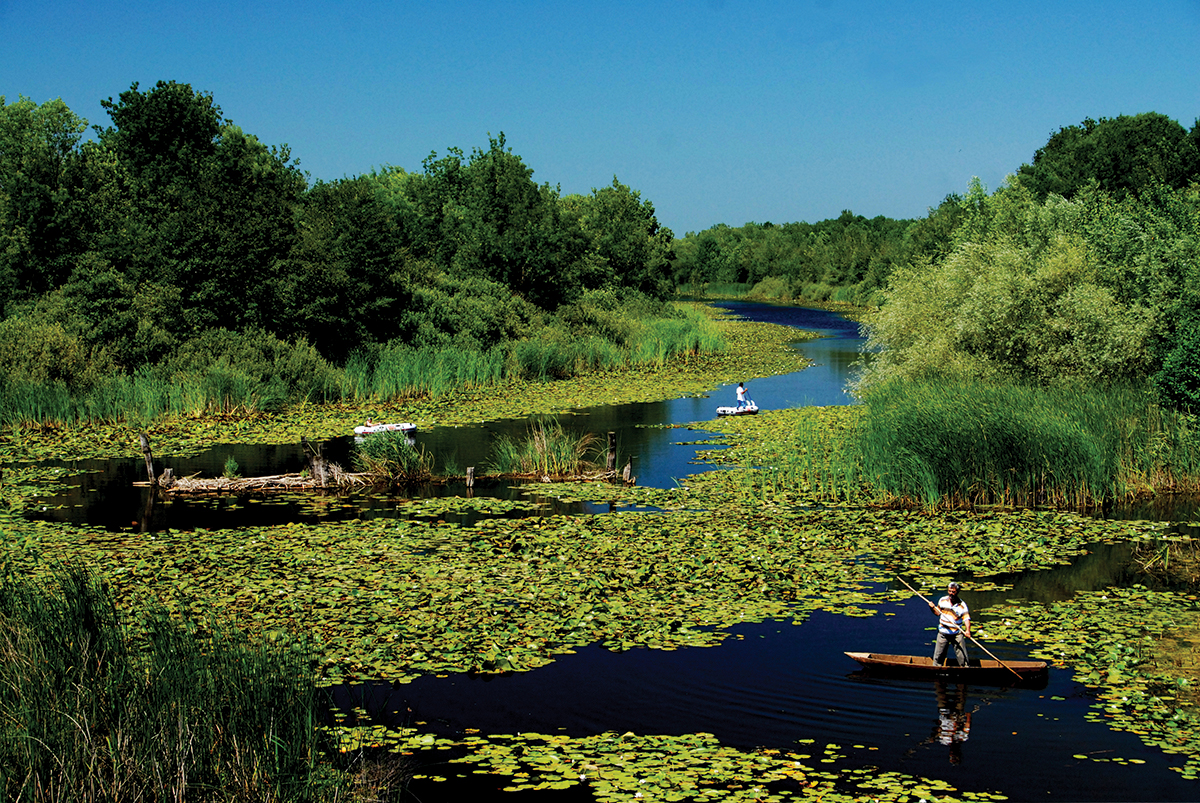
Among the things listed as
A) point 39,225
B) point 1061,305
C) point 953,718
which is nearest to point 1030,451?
point 1061,305

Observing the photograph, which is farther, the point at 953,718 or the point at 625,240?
the point at 625,240

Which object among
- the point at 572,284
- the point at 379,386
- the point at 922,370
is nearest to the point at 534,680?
the point at 922,370

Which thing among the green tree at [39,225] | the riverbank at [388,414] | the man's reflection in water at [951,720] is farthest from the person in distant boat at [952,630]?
the green tree at [39,225]

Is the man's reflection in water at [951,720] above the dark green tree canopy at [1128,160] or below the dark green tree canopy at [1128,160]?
below

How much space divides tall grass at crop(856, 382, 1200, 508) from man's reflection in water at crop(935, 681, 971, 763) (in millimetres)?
9373

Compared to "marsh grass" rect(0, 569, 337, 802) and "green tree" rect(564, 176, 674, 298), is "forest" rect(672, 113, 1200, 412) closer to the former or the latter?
"marsh grass" rect(0, 569, 337, 802)

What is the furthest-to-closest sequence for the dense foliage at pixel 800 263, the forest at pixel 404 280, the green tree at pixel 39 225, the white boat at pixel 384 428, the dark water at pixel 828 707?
the dense foliage at pixel 800 263, the green tree at pixel 39 225, the forest at pixel 404 280, the white boat at pixel 384 428, the dark water at pixel 828 707

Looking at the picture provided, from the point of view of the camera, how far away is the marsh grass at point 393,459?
83.6ft

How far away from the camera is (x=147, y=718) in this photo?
8742 mm

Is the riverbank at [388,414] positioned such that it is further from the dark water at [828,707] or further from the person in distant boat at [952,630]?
the person in distant boat at [952,630]

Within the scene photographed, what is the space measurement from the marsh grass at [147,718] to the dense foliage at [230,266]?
2703 cm

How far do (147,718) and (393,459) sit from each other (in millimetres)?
17044

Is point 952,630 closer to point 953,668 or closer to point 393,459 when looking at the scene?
point 953,668

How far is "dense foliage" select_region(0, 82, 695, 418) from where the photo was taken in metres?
38.0
